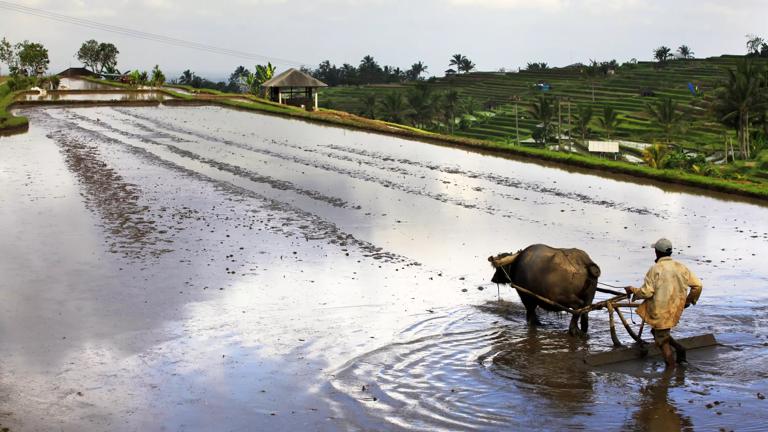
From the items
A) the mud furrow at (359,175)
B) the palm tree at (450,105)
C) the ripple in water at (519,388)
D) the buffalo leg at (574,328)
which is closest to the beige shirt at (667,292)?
the ripple in water at (519,388)

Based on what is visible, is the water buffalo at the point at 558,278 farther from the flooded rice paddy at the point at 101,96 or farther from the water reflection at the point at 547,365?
the flooded rice paddy at the point at 101,96

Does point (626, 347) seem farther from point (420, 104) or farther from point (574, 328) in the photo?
point (420, 104)

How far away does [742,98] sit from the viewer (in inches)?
2356

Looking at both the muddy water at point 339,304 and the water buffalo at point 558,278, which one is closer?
the muddy water at point 339,304

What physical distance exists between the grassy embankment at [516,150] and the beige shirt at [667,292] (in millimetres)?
16478

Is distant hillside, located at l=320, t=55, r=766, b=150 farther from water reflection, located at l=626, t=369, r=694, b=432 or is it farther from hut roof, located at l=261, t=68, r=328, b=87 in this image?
water reflection, located at l=626, t=369, r=694, b=432

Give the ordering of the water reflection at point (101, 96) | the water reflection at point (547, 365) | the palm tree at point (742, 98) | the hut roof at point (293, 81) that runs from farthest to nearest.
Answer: the water reflection at point (101, 96) → the hut roof at point (293, 81) → the palm tree at point (742, 98) → the water reflection at point (547, 365)

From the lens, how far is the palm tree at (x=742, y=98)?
194 feet

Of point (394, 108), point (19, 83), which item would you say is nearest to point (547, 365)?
point (394, 108)

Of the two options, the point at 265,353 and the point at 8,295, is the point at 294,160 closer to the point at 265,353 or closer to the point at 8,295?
the point at 8,295

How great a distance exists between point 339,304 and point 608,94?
323 feet

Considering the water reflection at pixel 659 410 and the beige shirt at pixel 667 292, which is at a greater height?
the beige shirt at pixel 667 292

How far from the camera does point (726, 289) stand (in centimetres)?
1484

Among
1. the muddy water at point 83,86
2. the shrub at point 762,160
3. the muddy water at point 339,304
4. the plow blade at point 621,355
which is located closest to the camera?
the muddy water at point 339,304
